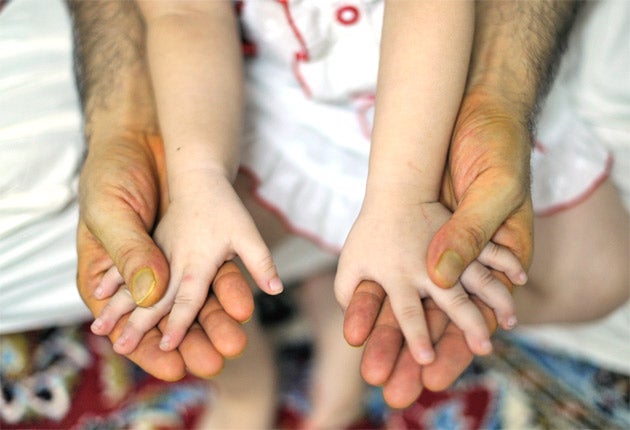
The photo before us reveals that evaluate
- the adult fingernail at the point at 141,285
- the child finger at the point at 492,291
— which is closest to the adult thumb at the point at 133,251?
the adult fingernail at the point at 141,285

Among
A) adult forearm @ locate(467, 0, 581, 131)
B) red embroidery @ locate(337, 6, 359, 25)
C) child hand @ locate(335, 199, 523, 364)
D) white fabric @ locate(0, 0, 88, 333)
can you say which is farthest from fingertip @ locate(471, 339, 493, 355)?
white fabric @ locate(0, 0, 88, 333)

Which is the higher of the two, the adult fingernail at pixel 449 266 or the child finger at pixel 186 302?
the adult fingernail at pixel 449 266

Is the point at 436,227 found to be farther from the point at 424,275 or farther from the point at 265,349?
the point at 265,349

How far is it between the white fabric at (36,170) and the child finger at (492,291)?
1.49ft

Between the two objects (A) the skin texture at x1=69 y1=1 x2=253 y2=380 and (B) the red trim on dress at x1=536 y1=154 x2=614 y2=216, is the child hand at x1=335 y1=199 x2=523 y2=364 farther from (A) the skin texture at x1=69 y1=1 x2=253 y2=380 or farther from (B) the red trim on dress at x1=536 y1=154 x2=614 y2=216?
(B) the red trim on dress at x1=536 y1=154 x2=614 y2=216

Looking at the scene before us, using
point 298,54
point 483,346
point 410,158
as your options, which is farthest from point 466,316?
point 298,54

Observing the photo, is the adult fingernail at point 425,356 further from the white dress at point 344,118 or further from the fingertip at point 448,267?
the white dress at point 344,118

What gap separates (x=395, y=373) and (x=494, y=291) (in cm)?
11

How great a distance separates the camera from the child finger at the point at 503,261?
632mm

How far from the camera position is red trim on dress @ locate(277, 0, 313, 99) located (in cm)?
79

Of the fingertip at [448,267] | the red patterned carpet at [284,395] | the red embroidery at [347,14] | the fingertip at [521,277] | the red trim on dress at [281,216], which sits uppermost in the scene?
the red embroidery at [347,14]

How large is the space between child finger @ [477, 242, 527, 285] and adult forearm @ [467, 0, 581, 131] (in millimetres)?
167

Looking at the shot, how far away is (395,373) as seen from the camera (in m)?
0.61

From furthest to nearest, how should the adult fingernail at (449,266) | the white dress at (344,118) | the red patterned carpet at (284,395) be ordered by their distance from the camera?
the red patterned carpet at (284,395) < the white dress at (344,118) < the adult fingernail at (449,266)
